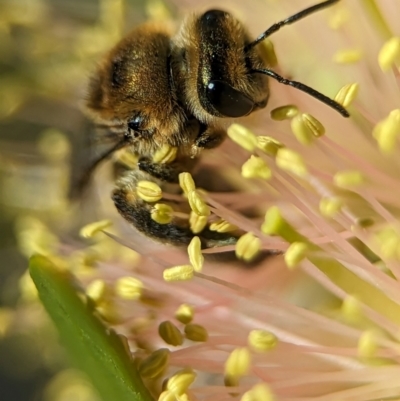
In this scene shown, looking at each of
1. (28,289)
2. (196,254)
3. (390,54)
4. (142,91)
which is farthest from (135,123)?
(28,289)

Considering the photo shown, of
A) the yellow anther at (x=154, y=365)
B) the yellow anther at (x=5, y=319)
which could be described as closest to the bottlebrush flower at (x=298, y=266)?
the yellow anther at (x=154, y=365)

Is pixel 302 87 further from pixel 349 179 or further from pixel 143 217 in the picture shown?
pixel 143 217

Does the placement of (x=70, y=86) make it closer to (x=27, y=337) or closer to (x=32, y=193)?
(x=32, y=193)

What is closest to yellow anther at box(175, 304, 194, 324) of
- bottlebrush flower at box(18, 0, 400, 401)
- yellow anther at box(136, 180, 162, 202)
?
bottlebrush flower at box(18, 0, 400, 401)

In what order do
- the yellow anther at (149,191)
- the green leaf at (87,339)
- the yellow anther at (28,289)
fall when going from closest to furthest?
the green leaf at (87,339), the yellow anther at (149,191), the yellow anther at (28,289)

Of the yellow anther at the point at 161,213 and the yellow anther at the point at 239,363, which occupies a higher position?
the yellow anther at the point at 161,213

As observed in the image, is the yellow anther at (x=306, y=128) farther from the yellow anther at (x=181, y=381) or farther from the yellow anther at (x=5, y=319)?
the yellow anther at (x=5, y=319)

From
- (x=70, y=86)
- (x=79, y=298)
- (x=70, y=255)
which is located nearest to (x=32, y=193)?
(x=70, y=86)
